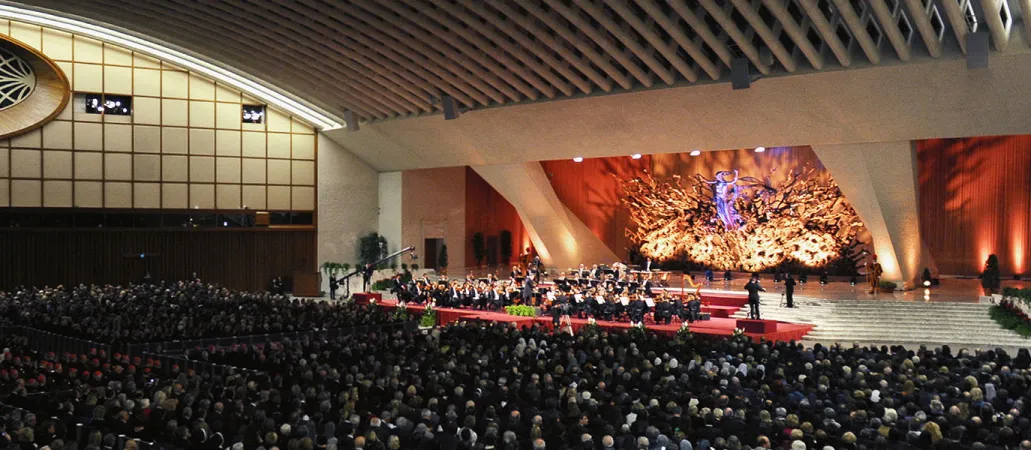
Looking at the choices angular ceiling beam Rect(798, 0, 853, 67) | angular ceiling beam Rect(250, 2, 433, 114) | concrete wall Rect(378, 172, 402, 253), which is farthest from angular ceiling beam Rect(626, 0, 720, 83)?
concrete wall Rect(378, 172, 402, 253)

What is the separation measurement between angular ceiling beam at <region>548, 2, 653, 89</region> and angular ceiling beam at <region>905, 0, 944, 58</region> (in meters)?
6.05

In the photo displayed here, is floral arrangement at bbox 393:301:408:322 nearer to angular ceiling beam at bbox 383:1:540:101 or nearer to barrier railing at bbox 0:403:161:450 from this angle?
angular ceiling beam at bbox 383:1:540:101

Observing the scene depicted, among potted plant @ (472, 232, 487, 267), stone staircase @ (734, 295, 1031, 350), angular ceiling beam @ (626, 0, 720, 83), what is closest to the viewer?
angular ceiling beam @ (626, 0, 720, 83)

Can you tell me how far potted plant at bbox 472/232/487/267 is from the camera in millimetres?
38188

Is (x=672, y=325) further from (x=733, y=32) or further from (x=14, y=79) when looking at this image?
(x=14, y=79)

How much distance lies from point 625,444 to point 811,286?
2015 centimetres

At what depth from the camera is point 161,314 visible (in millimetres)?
20688

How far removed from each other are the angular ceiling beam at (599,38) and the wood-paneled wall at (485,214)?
16.1 meters

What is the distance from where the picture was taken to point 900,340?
67.5ft

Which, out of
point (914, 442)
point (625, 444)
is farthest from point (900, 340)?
point (625, 444)

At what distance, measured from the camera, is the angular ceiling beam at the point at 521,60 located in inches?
819

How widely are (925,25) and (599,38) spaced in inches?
257

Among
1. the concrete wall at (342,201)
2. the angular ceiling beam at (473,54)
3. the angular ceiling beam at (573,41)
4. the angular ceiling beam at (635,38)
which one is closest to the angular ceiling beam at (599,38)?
the angular ceiling beam at (573,41)

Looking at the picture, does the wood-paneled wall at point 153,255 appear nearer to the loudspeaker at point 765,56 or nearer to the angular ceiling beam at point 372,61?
the angular ceiling beam at point 372,61
